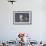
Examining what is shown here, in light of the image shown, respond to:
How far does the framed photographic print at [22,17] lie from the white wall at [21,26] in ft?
0.38

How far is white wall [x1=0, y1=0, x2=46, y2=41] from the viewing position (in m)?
5.42

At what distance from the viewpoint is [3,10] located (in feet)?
17.9

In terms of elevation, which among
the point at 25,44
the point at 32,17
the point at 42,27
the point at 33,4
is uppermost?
the point at 33,4

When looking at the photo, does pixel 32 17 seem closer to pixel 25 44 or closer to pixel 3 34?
Result: pixel 3 34

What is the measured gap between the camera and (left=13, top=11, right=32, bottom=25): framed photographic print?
5.44 meters

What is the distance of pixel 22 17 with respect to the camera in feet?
18.0

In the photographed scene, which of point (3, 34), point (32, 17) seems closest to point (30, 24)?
point (32, 17)

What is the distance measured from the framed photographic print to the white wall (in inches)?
4.6

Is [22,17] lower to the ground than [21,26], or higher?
higher

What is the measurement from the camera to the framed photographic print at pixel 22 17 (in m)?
5.44

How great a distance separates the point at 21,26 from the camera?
5.45 meters

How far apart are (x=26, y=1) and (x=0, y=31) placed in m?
1.56

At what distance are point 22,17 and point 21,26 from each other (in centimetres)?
36

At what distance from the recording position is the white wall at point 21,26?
5.42m
